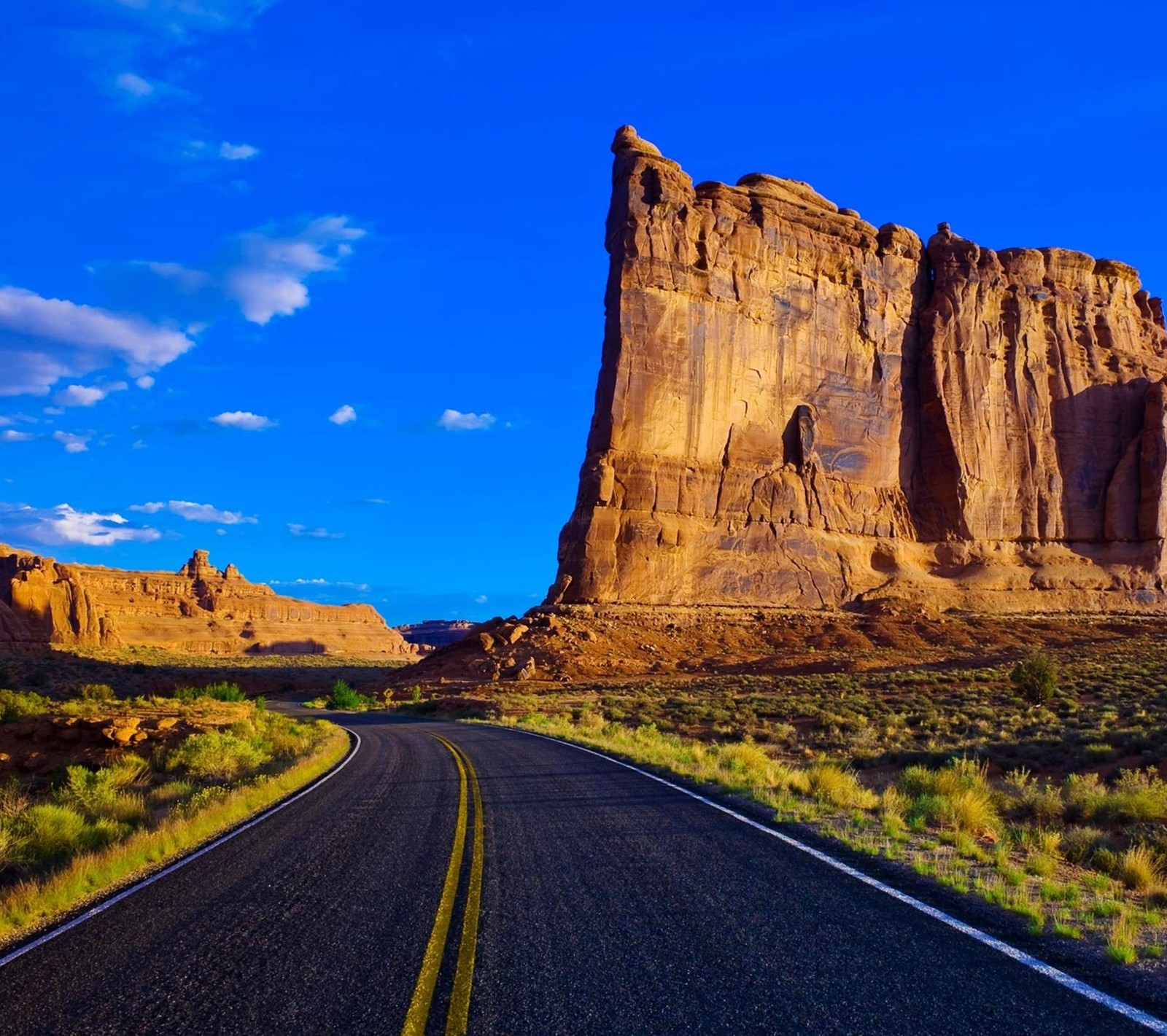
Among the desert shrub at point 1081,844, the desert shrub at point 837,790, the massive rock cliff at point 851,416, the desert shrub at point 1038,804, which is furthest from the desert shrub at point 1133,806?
the massive rock cliff at point 851,416

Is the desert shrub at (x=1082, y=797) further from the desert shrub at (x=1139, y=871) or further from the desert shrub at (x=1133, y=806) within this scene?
the desert shrub at (x=1139, y=871)

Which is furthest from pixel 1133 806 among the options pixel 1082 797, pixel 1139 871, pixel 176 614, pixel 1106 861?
pixel 176 614

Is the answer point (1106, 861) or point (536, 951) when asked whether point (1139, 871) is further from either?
point (536, 951)

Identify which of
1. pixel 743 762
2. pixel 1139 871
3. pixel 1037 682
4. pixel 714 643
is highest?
pixel 714 643

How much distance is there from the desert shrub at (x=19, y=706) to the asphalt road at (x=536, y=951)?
19457 millimetres

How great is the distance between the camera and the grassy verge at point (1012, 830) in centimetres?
609

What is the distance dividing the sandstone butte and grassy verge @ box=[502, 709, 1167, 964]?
77264 millimetres

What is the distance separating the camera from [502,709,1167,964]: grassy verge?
6.09 meters

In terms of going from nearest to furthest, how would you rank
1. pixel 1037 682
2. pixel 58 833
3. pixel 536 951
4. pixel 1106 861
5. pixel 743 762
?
pixel 536 951 → pixel 1106 861 → pixel 58 833 → pixel 743 762 → pixel 1037 682

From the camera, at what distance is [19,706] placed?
24594 millimetres

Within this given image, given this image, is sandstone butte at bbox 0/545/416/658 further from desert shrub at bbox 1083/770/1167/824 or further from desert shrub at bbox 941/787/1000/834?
desert shrub at bbox 1083/770/1167/824

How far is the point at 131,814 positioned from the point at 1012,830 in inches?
434

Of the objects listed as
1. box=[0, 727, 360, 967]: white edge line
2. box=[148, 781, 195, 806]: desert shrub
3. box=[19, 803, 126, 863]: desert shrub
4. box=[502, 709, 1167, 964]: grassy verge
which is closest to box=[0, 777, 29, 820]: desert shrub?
box=[19, 803, 126, 863]: desert shrub

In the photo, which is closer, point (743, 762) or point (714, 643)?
point (743, 762)
